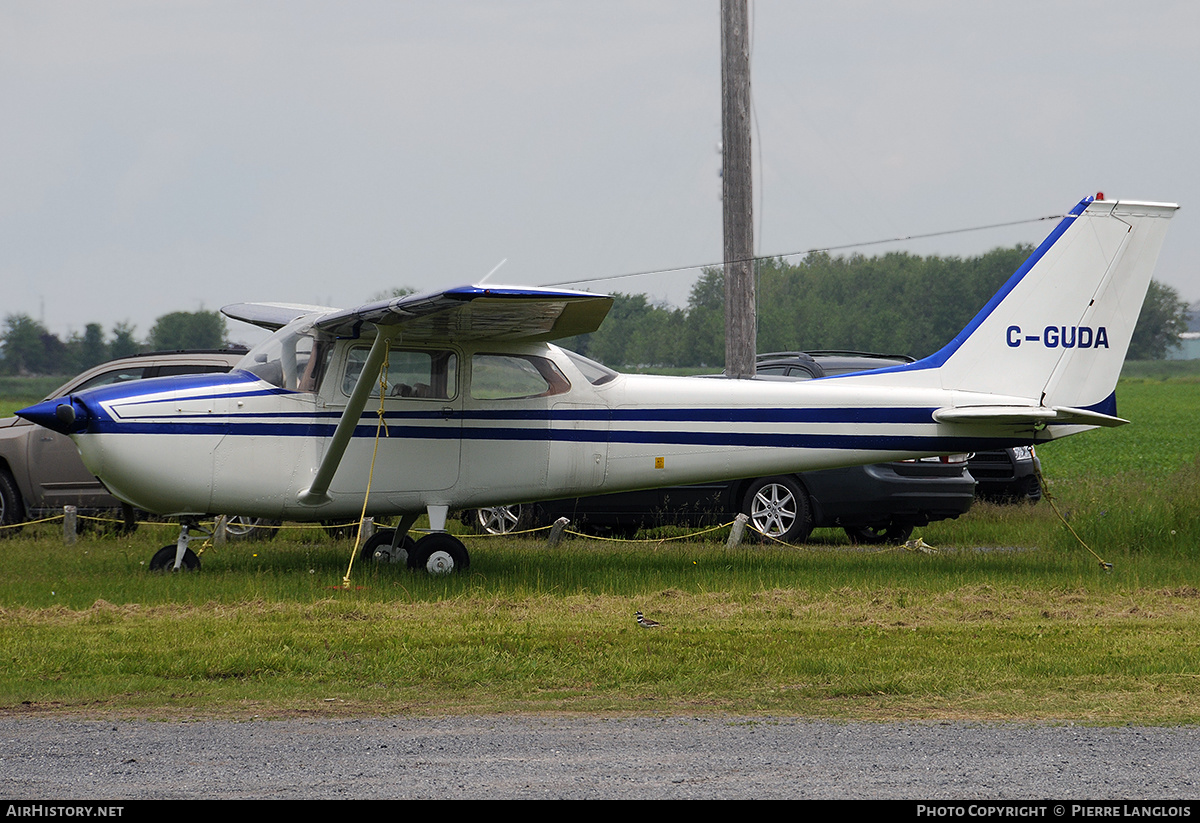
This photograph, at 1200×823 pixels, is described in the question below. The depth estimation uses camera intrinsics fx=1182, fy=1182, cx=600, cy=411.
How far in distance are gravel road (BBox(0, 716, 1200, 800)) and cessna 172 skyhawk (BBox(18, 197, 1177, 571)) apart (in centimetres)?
445

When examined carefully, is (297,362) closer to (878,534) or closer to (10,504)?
(10,504)

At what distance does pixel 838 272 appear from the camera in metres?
27.0

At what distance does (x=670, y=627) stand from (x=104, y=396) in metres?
5.06

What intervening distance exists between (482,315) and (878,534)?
19.9 ft

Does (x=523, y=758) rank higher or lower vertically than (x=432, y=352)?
lower

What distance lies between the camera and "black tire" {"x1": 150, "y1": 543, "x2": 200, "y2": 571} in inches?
387

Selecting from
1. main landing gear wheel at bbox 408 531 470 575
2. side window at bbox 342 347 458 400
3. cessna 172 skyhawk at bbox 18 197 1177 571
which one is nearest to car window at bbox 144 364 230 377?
cessna 172 skyhawk at bbox 18 197 1177 571

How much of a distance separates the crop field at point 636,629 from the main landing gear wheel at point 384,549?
283 millimetres

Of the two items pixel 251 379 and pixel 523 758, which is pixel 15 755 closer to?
pixel 523 758

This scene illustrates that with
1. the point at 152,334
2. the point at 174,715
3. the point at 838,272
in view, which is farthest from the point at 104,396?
the point at 152,334

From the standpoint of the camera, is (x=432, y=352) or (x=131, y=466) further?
(x=432, y=352)

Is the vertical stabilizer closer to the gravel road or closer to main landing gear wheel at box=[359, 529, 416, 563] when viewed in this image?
main landing gear wheel at box=[359, 529, 416, 563]

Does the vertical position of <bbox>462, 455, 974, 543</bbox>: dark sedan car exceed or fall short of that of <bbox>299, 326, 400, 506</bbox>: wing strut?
it falls short

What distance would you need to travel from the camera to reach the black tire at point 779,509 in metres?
11.9
